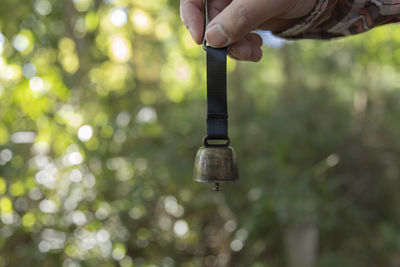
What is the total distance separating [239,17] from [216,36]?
7cm

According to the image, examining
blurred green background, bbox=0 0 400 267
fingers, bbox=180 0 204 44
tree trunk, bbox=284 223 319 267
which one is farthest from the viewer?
tree trunk, bbox=284 223 319 267

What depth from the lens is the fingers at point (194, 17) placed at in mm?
1076

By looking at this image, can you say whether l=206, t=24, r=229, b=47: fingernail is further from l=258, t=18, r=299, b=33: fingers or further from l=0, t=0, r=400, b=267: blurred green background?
l=0, t=0, r=400, b=267: blurred green background

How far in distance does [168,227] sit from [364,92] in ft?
12.4

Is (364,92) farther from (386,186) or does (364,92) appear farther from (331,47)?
(386,186)

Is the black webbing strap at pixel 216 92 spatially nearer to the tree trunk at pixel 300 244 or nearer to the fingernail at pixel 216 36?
the fingernail at pixel 216 36

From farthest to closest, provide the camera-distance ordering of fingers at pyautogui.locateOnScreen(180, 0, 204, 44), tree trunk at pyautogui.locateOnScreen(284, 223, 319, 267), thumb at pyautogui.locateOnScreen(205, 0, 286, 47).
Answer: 1. tree trunk at pyautogui.locateOnScreen(284, 223, 319, 267)
2. fingers at pyautogui.locateOnScreen(180, 0, 204, 44)
3. thumb at pyautogui.locateOnScreen(205, 0, 286, 47)

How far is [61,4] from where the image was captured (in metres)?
3.77

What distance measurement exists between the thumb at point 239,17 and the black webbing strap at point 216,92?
0.15 ft

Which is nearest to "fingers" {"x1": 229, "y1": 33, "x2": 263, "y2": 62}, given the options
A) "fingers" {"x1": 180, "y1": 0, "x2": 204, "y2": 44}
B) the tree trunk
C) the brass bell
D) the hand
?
the hand

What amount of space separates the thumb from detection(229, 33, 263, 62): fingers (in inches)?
5.7

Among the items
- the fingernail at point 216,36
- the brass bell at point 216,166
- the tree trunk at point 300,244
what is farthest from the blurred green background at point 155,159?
the fingernail at point 216,36

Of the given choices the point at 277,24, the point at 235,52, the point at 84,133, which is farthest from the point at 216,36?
the point at 84,133

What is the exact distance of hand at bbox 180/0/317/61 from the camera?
3.07 feet
